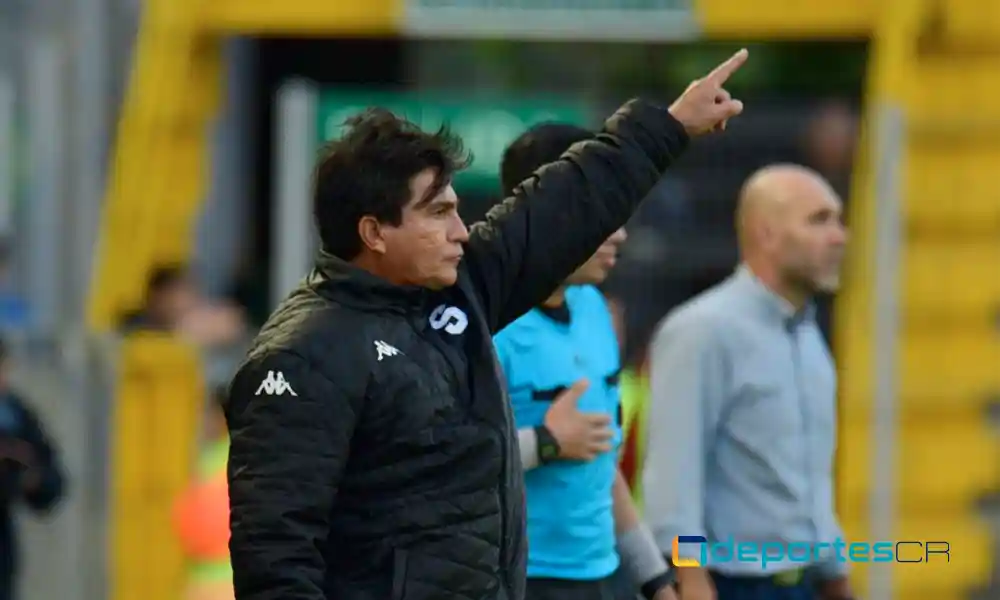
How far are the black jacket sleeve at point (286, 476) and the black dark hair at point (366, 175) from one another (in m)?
0.28

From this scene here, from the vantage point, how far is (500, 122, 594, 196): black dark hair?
4.88 metres

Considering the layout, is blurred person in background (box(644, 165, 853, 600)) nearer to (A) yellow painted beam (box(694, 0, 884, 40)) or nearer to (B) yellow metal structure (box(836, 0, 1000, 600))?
(B) yellow metal structure (box(836, 0, 1000, 600))

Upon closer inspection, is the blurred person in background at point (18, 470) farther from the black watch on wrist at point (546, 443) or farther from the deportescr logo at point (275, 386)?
the deportescr logo at point (275, 386)

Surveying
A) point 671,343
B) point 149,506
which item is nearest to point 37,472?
point 149,506

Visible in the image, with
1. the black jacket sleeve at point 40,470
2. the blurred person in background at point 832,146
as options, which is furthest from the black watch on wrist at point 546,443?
the blurred person in background at point 832,146

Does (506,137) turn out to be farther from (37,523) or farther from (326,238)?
(326,238)

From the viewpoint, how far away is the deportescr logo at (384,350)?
3695 mm

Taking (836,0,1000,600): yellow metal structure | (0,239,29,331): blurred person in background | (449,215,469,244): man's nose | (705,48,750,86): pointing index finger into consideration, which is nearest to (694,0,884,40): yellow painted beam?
(836,0,1000,600): yellow metal structure

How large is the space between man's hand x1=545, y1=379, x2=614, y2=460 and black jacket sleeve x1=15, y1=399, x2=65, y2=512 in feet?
10.8

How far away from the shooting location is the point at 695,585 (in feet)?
17.1

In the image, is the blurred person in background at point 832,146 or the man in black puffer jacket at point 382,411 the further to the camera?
the blurred person in background at point 832,146

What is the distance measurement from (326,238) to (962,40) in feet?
18.4

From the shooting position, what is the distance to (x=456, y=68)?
9.96m

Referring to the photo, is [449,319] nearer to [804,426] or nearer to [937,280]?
[804,426]
